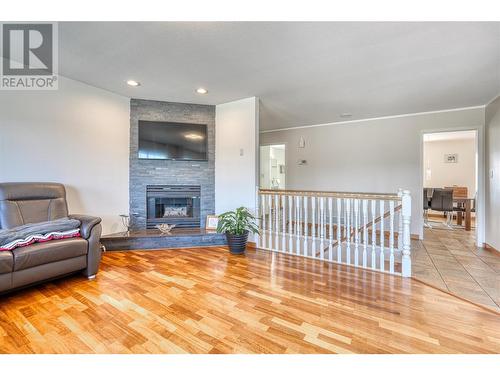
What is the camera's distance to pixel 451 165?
7.11 metres

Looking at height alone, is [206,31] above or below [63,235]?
above

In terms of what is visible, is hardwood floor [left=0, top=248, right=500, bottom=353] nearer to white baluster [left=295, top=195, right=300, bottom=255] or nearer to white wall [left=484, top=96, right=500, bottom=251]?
white baluster [left=295, top=195, right=300, bottom=255]

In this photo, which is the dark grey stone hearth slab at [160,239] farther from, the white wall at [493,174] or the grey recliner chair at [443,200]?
the grey recliner chair at [443,200]

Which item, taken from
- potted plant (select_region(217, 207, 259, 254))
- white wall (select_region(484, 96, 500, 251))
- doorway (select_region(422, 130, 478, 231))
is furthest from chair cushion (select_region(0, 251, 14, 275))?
doorway (select_region(422, 130, 478, 231))

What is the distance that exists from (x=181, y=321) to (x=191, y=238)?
6.66 feet

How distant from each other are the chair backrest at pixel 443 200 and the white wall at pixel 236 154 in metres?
4.73

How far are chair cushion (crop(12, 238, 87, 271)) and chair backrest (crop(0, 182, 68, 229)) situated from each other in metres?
0.68

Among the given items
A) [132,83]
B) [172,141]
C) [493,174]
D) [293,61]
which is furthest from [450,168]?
[132,83]

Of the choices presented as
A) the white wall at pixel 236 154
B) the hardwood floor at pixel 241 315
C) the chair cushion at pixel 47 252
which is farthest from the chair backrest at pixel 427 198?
the chair cushion at pixel 47 252

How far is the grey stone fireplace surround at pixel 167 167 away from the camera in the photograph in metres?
3.95

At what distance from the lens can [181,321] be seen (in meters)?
1.73

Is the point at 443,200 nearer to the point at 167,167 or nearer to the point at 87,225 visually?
the point at 167,167
